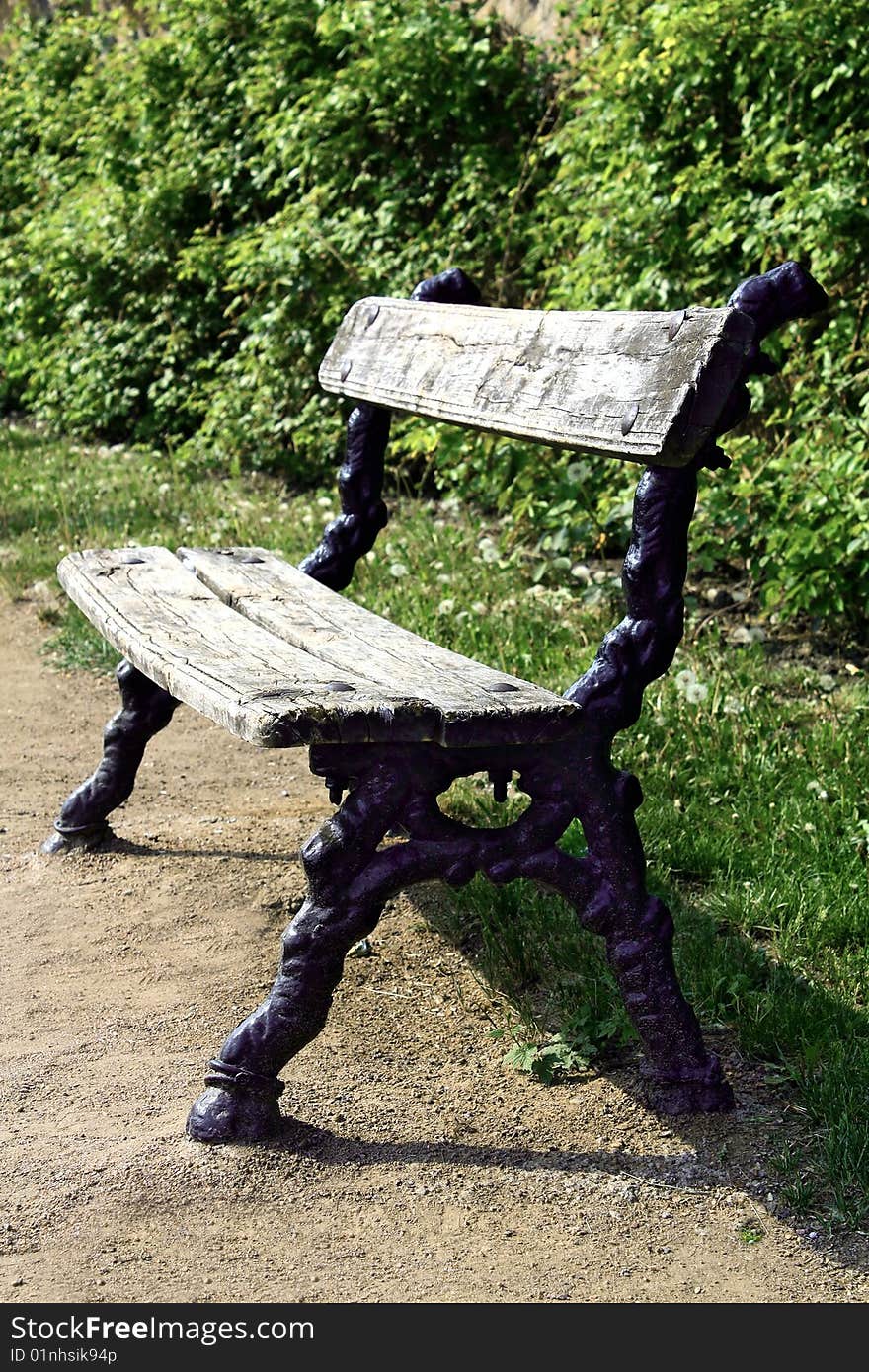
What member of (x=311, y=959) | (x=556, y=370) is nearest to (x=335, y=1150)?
(x=311, y=959)

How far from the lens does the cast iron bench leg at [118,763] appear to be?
11.5 ft

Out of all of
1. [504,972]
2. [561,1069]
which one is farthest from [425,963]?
[561,1069]

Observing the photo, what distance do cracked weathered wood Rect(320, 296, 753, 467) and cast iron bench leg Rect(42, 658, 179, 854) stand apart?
885mm

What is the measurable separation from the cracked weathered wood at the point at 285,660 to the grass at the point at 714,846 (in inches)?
26.7

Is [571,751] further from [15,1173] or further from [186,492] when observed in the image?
[186,492]

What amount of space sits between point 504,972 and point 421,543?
2964 mm

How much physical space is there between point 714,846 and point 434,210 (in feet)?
14.2

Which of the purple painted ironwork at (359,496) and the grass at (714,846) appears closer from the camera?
the grass at (714,846)

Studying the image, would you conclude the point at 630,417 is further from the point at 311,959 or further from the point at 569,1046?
the point at 569,1046

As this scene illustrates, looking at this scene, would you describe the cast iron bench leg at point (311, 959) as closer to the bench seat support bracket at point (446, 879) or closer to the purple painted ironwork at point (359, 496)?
the bench seat support bracket at point (446, 879)

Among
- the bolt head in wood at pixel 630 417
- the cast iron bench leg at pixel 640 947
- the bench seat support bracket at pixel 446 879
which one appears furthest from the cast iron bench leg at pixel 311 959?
the bolt head in wood at pixel 630 417

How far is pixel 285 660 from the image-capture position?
2654mm

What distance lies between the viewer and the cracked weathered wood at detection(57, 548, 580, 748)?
2242 mm

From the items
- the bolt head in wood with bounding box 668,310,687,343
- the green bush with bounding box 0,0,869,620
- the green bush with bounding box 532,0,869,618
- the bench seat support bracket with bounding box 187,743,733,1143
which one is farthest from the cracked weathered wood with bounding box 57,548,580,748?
the green bush with bounding box 0,0,869,620
